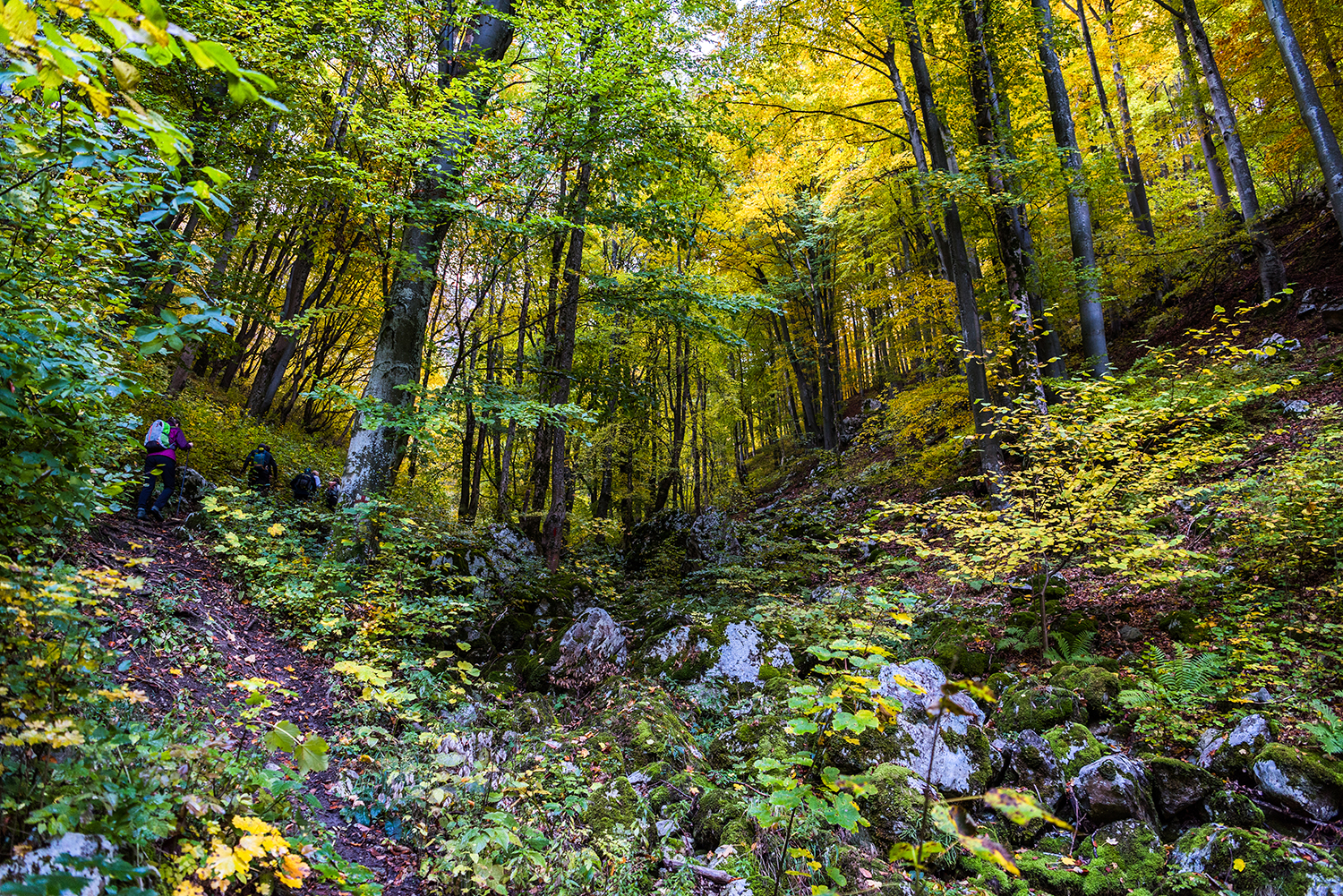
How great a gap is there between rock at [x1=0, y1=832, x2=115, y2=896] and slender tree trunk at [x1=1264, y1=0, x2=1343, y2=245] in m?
14.4

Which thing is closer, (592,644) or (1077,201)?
(592,644)

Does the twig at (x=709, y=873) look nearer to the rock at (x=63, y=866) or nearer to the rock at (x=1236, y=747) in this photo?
the rock at (x=63, y=866)

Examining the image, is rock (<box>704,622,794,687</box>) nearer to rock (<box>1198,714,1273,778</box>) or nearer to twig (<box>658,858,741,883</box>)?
twig (<box>658,858,741,883</box>)

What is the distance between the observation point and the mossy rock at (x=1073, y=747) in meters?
4.20

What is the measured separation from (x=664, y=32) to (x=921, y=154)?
5006mm

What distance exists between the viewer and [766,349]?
2352cm

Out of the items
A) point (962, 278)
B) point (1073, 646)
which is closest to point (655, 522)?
point (962, 278)

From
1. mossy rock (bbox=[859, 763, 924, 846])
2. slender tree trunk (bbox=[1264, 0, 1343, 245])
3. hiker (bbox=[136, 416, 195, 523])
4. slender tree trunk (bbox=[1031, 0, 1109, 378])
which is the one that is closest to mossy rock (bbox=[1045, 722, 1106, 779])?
mossy rock (bbox=[859, 763, 924, 846])

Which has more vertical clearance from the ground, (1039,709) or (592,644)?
(592,644)

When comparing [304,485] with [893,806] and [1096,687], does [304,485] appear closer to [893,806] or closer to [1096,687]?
[893,806]

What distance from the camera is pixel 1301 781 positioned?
3553mm

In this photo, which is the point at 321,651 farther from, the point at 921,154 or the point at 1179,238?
the point at 1179,238

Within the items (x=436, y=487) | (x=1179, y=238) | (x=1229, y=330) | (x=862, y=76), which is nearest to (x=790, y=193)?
(x=862, y=76)

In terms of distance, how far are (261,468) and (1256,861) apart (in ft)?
40.6
